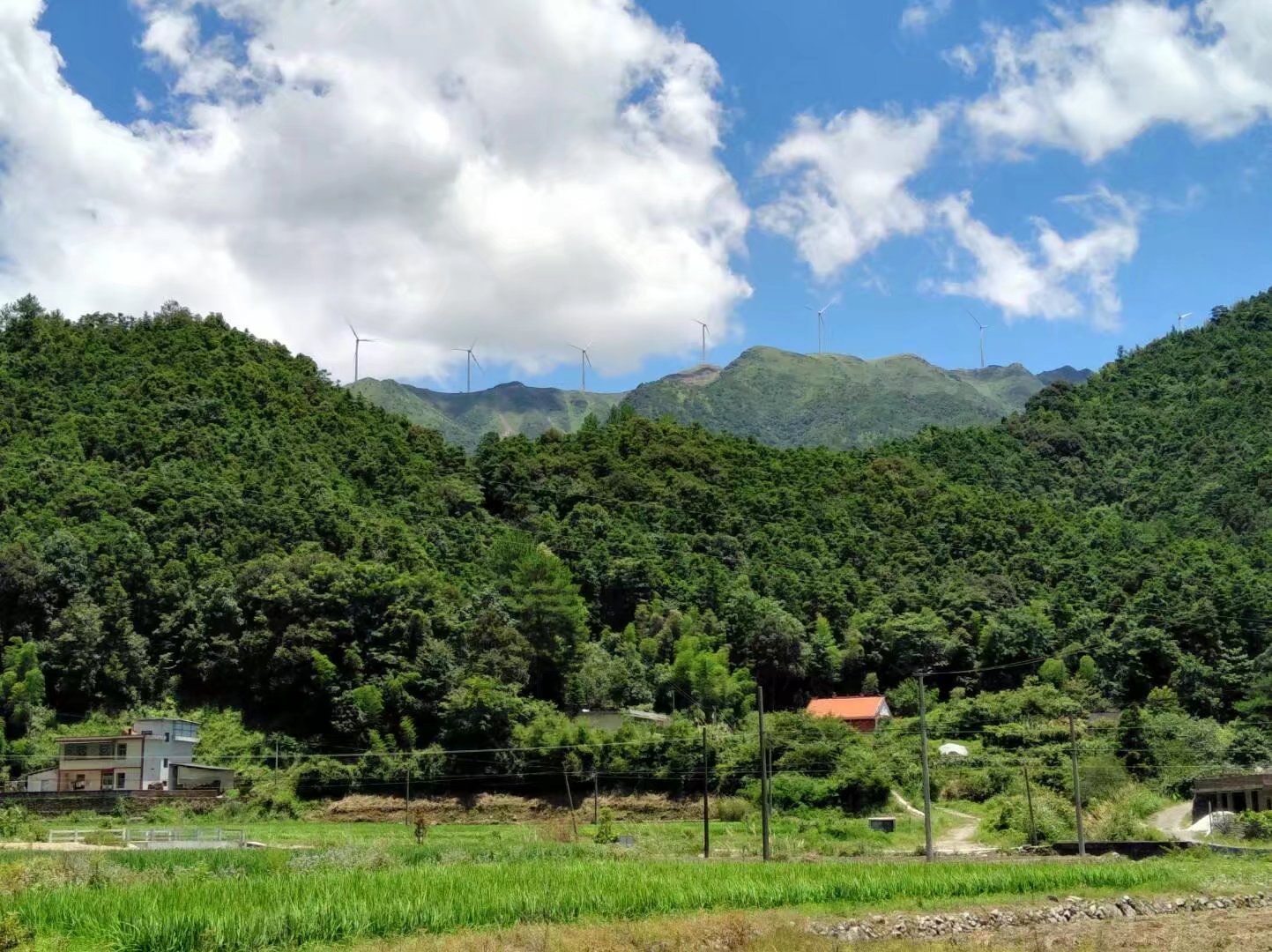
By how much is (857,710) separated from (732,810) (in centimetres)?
1871

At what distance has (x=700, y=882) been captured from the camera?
2589cm

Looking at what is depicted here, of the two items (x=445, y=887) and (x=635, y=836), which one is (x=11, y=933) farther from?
(x=635, y=836)

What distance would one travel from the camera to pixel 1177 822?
5088 centimetres

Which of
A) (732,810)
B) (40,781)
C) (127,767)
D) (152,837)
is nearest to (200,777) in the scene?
(127,767)

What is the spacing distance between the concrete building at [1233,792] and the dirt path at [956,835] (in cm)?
952

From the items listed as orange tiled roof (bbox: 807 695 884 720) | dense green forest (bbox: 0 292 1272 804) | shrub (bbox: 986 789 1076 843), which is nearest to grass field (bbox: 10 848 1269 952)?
shrub (bbox: 986 789 1076 843)

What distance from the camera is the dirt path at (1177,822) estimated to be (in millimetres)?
45438

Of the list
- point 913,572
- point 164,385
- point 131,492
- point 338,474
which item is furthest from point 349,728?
point 913,572

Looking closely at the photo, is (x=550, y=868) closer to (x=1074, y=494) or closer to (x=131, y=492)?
(x=131, y=492)

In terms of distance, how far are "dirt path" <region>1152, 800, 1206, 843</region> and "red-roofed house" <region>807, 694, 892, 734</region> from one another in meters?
17.5

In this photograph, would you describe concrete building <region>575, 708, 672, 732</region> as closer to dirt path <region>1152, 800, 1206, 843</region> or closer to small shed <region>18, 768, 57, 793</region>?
dirt path <region>1152, 800, 1206, 843</region>

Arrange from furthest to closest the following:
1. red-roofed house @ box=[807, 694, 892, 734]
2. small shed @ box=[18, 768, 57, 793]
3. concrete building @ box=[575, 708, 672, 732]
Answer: red-roofed house @ box=[807, 694, 892, 734] < concrete building @ box=[575, 708, 672, 732] < small shed @ box=[18, 768, 57, 793]

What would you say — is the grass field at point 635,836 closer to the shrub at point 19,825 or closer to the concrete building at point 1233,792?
the shrub at point 19,825

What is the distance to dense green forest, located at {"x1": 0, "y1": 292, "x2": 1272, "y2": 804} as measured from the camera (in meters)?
63.2
